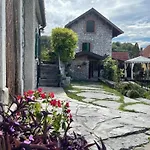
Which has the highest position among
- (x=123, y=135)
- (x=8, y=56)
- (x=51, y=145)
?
(x=8, y=56)

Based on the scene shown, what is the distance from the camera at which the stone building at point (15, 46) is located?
3246 mm

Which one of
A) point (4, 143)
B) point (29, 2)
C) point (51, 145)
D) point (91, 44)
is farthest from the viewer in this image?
point (91, 44)

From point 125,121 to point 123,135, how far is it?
37.6 inches

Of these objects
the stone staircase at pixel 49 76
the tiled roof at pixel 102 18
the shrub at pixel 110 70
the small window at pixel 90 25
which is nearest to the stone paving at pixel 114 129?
the stone staircase at pixel 49 76

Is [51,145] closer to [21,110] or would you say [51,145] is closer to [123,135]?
[21,110]

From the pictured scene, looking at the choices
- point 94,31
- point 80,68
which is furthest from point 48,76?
point 94,31

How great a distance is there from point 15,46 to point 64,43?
8.43 metres

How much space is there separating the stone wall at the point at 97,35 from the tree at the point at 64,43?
8.67 metres

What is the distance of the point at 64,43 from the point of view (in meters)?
13.4

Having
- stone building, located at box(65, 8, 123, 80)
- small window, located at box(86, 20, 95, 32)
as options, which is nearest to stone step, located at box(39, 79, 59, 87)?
stone building, located at box(65, 8, 123, 80)

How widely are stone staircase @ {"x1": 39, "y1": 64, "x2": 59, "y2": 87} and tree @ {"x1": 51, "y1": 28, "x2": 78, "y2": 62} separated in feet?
2.76

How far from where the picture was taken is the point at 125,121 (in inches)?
188

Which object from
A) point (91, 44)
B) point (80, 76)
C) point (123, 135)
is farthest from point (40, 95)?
point (91, 44)

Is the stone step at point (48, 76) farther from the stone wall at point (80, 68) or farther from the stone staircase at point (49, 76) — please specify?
the stone wall at point (80, 68)
